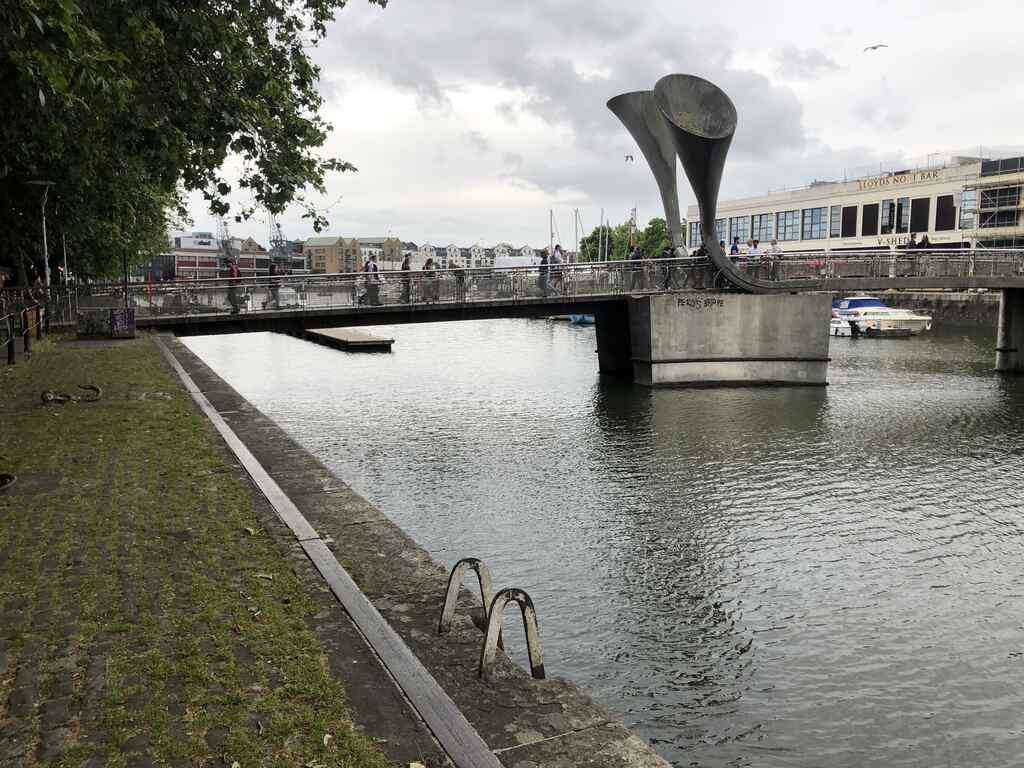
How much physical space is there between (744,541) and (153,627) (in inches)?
343

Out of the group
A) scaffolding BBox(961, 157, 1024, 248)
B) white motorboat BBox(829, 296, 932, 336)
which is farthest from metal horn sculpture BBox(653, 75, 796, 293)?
scaffolding BBox(961, 157, 1024, 248)

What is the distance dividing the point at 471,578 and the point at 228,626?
16.5 ft

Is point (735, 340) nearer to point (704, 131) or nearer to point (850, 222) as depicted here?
point (704, 131)

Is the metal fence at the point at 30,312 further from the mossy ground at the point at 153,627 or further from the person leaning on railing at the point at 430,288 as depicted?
the mossy ground at the point at 153,627

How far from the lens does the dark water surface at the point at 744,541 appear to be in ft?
24.7

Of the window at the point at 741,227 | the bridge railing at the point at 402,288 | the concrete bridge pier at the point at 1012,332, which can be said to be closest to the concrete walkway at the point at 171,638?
the bridge railing at the point at 402,288

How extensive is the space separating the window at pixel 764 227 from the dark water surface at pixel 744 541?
252 ft

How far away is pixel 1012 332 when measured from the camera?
116 feet

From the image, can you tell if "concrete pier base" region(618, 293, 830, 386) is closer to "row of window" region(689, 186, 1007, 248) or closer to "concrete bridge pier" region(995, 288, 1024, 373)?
"concrete bridge pier" region(995, 288, 1024, 373)

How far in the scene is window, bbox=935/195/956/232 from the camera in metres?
78.6

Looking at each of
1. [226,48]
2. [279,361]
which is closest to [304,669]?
[226,48]

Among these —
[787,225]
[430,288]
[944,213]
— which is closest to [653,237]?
[787,225]

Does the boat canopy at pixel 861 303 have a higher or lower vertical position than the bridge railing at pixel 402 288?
lower

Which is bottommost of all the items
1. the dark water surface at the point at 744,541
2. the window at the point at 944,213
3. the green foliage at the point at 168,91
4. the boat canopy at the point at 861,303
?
the dark water surface at the point at 744,541
